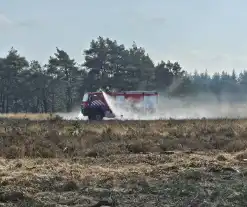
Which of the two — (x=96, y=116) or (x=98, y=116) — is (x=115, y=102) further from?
(x=96, y=116)

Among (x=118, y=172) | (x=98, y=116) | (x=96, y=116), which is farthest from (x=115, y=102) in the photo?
(x=118, y=172)

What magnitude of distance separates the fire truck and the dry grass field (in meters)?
18.9

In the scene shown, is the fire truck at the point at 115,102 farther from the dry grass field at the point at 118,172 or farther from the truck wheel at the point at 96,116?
the dry grass field at the point at 118,172

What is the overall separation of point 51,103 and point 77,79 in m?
10.9

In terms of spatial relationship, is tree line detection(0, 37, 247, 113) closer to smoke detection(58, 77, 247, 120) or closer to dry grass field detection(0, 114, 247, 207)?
smoke detection(58, 77, 247, 120)

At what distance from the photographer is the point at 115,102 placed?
128 feet

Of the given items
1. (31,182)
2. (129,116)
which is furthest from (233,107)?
(31,182)

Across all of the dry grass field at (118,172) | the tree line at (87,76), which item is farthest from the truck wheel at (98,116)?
the tree line at (87,76)

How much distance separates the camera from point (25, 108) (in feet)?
311

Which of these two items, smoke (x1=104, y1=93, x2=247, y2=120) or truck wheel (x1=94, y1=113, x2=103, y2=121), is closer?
truck wheel (x1=94, y1=113, x2=103, y2=121)

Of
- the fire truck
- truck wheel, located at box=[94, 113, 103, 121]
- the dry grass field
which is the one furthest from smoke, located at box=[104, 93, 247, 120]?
the dry grass field

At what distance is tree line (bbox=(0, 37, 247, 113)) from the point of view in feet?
→ 246

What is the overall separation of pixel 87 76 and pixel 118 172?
65.4 meters

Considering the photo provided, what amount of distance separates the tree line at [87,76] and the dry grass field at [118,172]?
56491mm
